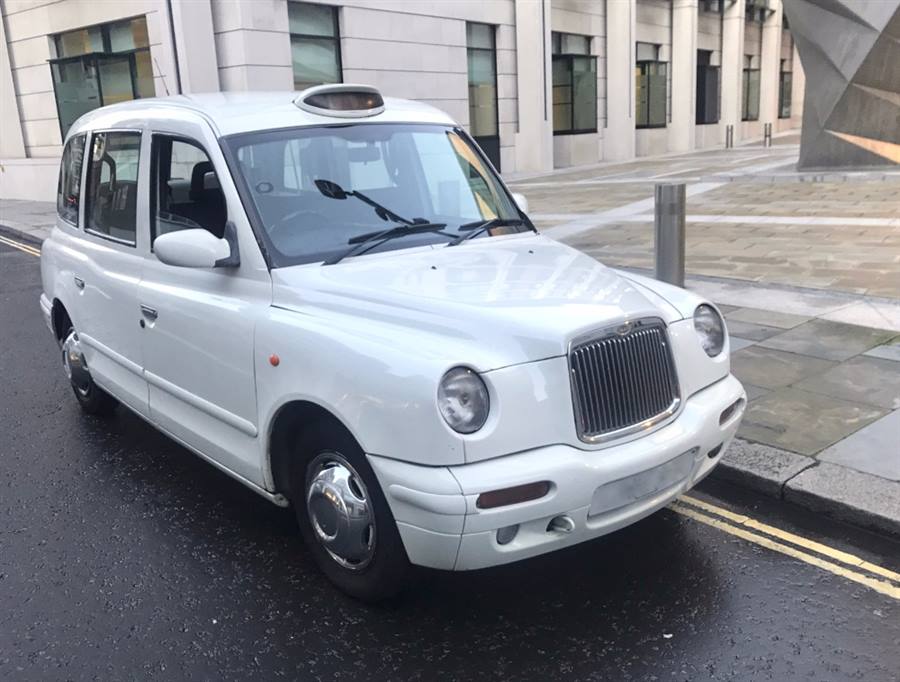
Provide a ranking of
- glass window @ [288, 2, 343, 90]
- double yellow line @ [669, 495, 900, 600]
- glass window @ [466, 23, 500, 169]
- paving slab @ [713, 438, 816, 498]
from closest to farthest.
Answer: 1. double yellow line @ [669, 495, 900, 600]
2. paving slab @ [713, 438, 816, 498]
3. glass window @ [288, 2, 343, 90]
4. glass window @ [466, 23, 500, 169]

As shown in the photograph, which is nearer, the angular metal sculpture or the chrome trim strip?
the chrome trim strip

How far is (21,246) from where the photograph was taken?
14.9 meters

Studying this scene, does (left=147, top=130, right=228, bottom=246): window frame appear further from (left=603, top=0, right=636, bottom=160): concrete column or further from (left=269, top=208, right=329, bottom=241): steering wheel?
(left=603, top=0, right=636, bottom=160): concrete column

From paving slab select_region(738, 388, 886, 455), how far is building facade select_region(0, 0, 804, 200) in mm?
11251

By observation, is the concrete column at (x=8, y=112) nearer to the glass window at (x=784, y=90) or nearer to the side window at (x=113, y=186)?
the side window at (x=113, y=186)

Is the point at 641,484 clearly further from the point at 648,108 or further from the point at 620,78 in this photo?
the point at 648,108

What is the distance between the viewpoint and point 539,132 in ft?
87.0

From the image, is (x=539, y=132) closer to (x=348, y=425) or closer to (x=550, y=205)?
(x=550, y=205)

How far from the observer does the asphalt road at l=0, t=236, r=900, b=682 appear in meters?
2.97

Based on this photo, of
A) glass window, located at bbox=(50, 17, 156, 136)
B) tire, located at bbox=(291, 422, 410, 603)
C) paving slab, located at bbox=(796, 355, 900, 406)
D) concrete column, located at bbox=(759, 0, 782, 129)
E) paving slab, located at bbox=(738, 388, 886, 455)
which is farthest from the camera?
concrete column, located at bbox=(759, 0, 782, 129)

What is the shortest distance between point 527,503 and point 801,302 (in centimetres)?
583

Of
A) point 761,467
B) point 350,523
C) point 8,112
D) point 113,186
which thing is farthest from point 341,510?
point 8,112

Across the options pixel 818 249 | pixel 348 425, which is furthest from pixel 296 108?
pixel 818 249

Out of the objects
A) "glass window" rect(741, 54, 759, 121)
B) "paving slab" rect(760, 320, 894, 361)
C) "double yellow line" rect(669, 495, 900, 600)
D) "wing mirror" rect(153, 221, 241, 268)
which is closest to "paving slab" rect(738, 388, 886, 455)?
"double yellow line" rect(669, 495, 900, 600)
